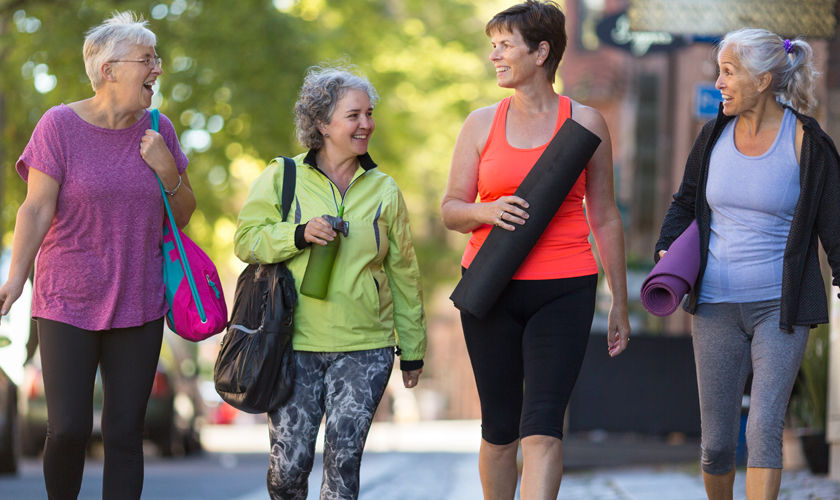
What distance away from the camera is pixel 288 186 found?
5.38 meters

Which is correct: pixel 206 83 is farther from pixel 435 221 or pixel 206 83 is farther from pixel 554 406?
pixel 435 221

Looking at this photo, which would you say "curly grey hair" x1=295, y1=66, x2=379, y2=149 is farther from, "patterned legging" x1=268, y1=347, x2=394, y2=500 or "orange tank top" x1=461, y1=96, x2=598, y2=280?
"patterned legging" x1=268, y1=347, x2=394, y2=500

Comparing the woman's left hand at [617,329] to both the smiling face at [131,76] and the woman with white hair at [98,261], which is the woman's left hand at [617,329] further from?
the smiling face at [131,76]

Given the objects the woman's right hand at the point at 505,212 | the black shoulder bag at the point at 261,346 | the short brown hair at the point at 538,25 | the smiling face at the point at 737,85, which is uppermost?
the short brown hair at the point at 538,25

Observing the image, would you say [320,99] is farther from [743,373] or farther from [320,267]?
[743,373]

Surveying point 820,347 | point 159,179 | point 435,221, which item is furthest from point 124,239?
point 435,221

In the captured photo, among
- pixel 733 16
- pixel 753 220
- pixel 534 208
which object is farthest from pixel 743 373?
pixel 733 16

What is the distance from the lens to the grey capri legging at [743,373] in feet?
16.5

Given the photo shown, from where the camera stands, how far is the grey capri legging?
5020 mm

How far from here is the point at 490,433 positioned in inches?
211

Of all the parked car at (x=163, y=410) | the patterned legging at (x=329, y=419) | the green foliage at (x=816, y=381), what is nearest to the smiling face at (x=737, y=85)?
the patterned legging at (x=329, y=419)

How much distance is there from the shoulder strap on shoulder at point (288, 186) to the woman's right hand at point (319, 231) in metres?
0.26

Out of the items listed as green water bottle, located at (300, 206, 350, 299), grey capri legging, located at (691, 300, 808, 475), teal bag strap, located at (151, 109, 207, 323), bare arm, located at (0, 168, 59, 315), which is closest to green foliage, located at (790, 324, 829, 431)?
grey capri legging, located at (691, 300, 808, 475)

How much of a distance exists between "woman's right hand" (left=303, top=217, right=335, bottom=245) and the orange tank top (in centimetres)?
57
